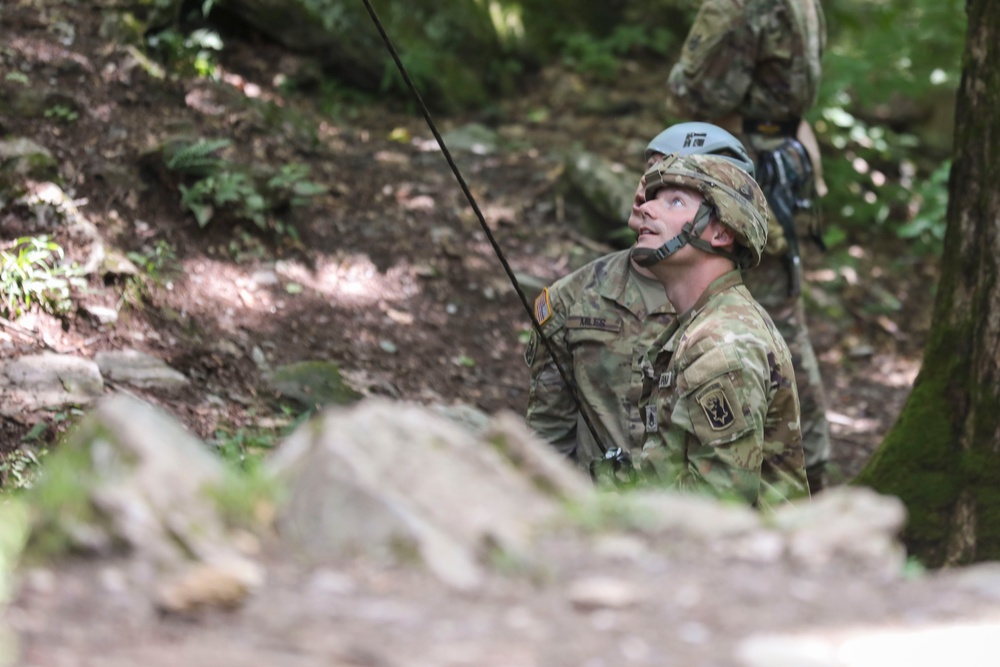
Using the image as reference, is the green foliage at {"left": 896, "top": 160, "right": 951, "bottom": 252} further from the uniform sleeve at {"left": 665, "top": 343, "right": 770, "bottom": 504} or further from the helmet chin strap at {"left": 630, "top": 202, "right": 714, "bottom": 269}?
the uniform sleeve at {"left": 665, "top": 343, "right": 770, "bottom": 504}

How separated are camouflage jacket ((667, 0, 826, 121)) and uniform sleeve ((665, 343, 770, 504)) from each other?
2.97 meters

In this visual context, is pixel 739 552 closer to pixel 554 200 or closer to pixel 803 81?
pixel 803 81

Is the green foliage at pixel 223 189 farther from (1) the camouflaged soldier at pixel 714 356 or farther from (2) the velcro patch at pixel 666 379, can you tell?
(2) the velcro patch at pixel 666 379

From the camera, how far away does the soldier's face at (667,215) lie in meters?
3.78

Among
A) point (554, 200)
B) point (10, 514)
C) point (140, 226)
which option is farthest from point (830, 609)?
point (554, 200)

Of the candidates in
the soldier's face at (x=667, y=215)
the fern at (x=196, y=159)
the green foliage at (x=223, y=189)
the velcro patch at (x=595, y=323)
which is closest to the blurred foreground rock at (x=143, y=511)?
the soldier's face at (x=667, y=215)

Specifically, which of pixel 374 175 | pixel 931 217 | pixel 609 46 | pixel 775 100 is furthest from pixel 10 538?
pixel 609 46

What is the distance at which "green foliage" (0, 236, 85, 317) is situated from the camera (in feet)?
18.4

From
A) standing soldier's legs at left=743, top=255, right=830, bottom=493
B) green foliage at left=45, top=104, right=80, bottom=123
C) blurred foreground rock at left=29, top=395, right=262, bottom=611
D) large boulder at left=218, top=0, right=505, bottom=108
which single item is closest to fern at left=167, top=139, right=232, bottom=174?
green foliage at left=45, top=104, right=80, bottom=123

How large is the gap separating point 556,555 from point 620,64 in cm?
1077

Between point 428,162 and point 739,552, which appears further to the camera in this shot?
point 428,162

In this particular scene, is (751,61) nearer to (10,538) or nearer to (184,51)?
(184,51)

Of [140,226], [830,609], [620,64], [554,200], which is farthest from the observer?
[620,64]

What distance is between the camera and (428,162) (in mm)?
9539
